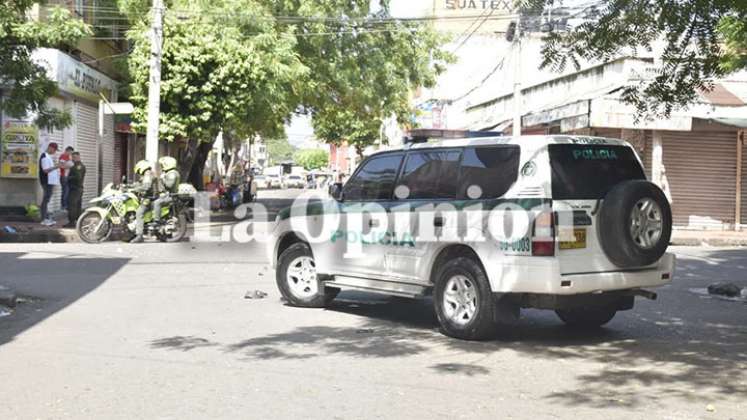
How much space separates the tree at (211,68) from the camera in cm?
2206

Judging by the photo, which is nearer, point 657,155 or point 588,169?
point 588,169

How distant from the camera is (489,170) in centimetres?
765

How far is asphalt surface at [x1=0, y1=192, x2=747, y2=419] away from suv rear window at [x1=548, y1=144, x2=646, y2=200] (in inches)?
57.3

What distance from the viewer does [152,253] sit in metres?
15.1

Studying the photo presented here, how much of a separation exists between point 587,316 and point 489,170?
6.68 ft

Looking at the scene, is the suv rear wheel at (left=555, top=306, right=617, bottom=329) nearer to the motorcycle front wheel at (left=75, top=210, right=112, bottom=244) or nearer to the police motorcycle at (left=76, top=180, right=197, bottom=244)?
the police motorcycle at (left=76, top=180, right=197, bottom=244)

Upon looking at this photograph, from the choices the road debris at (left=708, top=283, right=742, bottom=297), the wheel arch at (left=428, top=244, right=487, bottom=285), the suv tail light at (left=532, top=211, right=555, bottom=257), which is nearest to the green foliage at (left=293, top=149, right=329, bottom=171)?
the road debris at (left=708, top=283, right=742, bottom=297)

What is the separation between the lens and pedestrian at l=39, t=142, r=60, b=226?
18969 mm

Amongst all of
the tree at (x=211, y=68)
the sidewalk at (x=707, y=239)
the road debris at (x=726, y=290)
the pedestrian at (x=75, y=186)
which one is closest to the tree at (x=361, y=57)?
the tree at (x=211, y=68)

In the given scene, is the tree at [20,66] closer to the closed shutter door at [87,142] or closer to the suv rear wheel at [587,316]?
the suv rear wheel at [587,316]

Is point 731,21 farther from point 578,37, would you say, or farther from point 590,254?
point 590,254

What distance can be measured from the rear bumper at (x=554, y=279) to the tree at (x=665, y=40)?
2146mm

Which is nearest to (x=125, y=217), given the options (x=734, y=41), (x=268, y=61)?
(x=268, y=61)

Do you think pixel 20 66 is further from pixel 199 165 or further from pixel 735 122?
pixel 199 165
